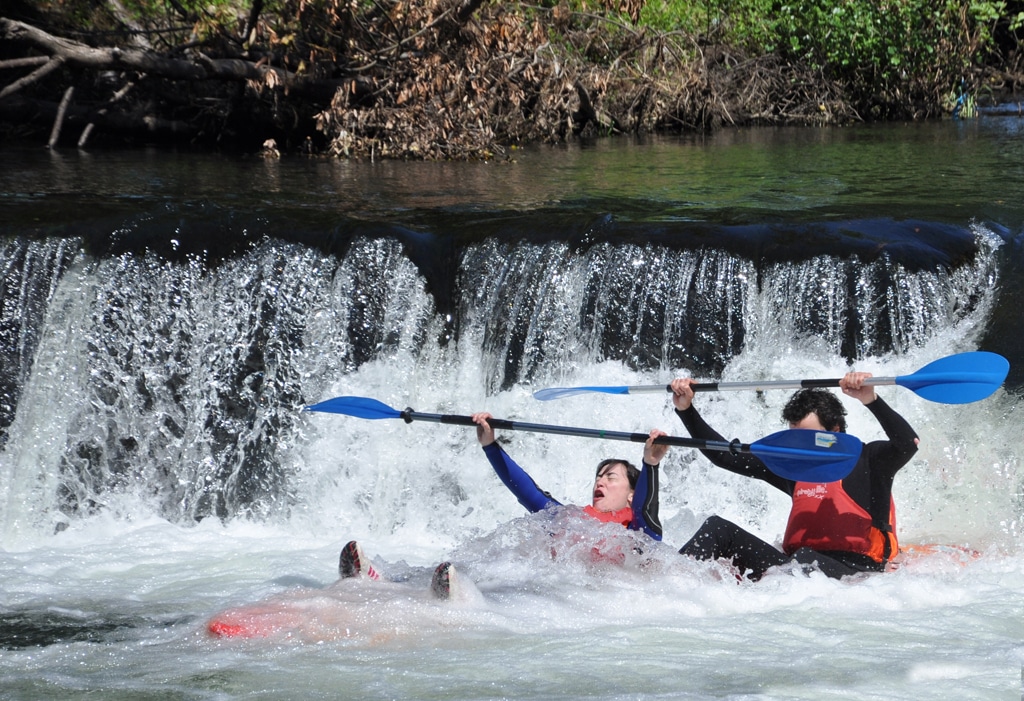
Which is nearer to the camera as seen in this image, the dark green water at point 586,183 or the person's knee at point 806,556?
the person's knee at point 806,556

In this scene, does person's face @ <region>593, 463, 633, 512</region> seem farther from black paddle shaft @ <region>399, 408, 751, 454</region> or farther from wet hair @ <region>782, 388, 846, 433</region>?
wet hair @ <region>782, 388, 846, 433</region>

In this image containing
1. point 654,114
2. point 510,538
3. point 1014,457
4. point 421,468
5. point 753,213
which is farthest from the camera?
point 654,114

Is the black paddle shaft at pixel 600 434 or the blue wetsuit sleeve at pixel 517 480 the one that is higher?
the black paddle shaft at pixel 600 434

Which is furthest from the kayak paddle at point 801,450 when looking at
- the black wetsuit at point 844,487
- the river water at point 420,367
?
the river water at point 420,367

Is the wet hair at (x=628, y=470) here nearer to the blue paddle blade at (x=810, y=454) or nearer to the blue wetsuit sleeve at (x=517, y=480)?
the blue wetsuit sleeve at (x=517, y=480)

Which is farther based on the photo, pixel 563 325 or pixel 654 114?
pixel 654 114

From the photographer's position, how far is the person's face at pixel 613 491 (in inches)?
187

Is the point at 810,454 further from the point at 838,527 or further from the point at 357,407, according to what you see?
the point at 357,407

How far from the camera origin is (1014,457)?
5617 millimetres

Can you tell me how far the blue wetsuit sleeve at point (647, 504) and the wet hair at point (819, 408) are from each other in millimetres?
561

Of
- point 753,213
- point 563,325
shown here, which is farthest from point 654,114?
point 563,325

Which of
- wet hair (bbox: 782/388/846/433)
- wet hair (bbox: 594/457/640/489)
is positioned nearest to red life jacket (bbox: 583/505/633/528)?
wet hair (bbox: 594/457/640/489)

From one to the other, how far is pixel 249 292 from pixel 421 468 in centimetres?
A: 130

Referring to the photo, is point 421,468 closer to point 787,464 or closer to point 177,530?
point 177,530
